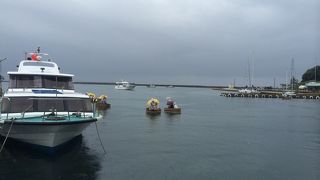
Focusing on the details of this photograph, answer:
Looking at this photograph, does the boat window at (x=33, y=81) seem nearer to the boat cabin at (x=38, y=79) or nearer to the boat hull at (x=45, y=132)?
the boat cabin at (x=38, y=79)

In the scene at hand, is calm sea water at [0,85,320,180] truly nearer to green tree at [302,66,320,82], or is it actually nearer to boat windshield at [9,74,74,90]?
boat windshield at [9,74,74,90]

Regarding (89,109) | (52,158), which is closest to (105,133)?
(89,109)

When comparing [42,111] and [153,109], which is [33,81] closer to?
[42,111]

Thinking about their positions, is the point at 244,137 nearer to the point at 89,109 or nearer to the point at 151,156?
the point at 151,156

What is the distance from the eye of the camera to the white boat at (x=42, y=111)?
20859 mm

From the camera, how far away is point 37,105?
74.5 feet

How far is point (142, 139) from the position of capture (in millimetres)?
31219

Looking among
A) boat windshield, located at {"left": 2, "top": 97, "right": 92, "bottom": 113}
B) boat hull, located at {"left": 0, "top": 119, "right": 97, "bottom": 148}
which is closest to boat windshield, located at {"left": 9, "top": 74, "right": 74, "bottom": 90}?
boat windshield, located at {"left": 2, "top": 97, "right": 92, "bottom": 113}

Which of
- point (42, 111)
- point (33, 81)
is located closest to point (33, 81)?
point (33, 81)

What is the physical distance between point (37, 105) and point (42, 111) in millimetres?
507

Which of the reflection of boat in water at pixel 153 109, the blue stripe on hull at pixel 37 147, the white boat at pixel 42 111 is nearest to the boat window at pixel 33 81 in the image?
the white boat at pixel 42 111

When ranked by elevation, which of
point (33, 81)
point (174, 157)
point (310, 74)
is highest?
point (310, 74)

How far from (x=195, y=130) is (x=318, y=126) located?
52.8ft

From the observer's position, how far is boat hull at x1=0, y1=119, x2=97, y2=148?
67.6ft
